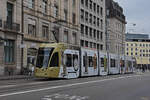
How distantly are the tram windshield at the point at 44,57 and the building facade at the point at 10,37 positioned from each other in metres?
10.0

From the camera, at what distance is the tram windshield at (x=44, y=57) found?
76.5 ft

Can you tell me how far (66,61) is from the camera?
2498 cm

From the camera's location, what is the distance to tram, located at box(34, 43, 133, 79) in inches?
919

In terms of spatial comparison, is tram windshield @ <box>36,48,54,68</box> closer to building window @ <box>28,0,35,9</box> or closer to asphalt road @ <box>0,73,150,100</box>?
asphalt road @ <box>0,73,150,100</box>

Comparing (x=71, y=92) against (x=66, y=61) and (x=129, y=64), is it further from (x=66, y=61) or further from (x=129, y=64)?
(x=129, y=64)

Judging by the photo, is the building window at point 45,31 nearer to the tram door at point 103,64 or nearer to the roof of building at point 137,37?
the tram door at point 103,64

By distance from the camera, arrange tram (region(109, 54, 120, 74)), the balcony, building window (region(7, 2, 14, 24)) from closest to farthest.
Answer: the balcony → building window (region(7, 2, 14, 24)) → tram (region(109, 54, 120, 74))

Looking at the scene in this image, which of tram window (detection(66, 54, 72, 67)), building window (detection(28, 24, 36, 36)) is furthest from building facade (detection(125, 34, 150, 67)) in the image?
tram window (detection(66, 54, 72, 67))

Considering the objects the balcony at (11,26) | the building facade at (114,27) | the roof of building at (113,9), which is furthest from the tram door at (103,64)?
the roof of building at (113,9)

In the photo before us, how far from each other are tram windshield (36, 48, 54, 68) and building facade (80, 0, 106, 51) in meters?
31.4

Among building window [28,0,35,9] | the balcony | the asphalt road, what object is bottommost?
the asphalt road

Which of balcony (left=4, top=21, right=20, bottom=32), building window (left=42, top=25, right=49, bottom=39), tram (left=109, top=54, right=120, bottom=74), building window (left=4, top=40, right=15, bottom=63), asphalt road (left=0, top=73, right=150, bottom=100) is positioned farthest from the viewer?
building window (left=42, top=25, right=49, bottom=39)

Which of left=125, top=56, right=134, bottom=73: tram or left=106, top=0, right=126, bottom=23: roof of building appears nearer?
left=125, top=56, right=134, bottom=73: tram

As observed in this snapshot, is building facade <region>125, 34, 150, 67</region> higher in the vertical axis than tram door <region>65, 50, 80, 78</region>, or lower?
higher
